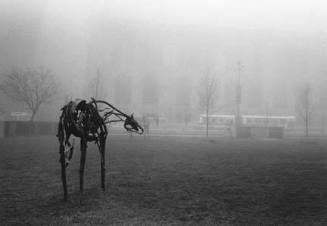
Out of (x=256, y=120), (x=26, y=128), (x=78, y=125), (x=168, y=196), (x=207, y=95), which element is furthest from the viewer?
(x=256, y=120)

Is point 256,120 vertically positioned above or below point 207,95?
below

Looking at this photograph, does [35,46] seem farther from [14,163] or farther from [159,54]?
[14,163]

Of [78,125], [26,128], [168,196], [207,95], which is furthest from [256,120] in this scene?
[78,125]

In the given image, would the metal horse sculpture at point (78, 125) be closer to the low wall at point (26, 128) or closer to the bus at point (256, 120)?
the low wall at point (26, 128)

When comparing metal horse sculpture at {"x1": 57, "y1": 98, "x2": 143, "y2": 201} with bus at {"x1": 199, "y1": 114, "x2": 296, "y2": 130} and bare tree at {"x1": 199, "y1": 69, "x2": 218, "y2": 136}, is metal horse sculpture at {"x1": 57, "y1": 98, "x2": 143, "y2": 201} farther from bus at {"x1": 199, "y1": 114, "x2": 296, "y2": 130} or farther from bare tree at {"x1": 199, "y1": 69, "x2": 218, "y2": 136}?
bus at {"x1": 199, "y1": 114, "x2": 296, "y2": 130}

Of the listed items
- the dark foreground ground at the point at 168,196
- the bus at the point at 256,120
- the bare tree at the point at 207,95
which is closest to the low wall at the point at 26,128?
the bare tree at the point at 207,95

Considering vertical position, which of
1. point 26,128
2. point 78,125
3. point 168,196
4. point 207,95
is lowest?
point 168,196

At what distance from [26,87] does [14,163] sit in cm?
3079

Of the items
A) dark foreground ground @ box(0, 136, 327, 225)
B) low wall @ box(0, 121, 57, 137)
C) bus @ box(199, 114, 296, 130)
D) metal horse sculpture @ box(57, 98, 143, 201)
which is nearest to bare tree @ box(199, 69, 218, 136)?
bus @ box(199, 114, 296, 130)

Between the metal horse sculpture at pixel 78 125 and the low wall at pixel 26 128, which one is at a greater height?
the metal horse sculpture at pixel 78 125

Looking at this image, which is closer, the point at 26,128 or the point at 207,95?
the point at 26,128

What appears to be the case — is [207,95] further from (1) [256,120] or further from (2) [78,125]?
(2) [78,125]

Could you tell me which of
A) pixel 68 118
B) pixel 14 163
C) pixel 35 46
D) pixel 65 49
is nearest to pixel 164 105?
pixel 65 49

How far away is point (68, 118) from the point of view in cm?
701
